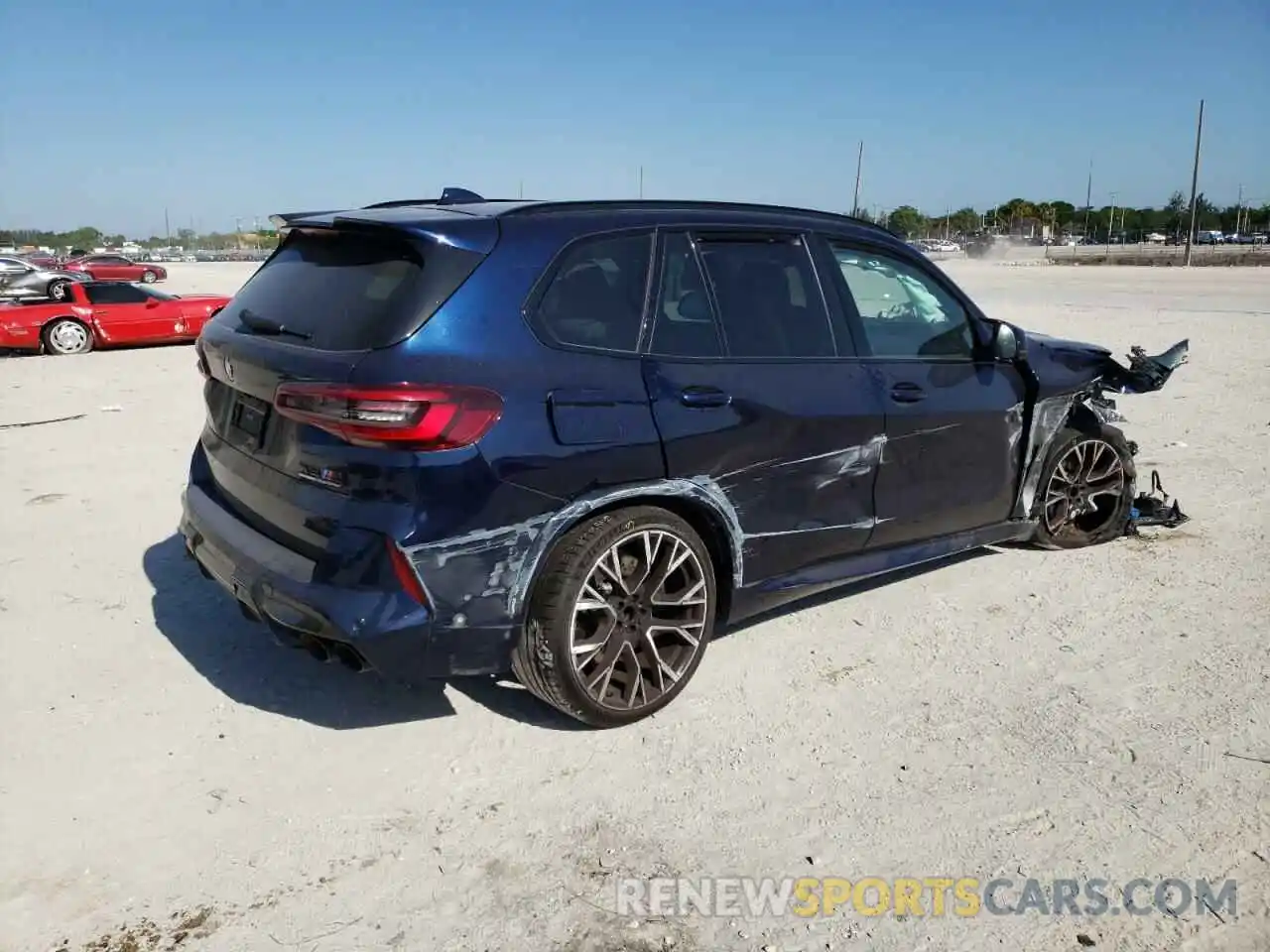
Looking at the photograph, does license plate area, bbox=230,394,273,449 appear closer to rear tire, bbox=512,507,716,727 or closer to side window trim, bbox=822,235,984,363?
rear tire, bbox=512,507,716,727

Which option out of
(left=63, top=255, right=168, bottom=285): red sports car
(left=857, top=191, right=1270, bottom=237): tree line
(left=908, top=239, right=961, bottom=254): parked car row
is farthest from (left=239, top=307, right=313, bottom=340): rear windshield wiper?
(left=857, top=191, right=1270, bottom=237): tree line

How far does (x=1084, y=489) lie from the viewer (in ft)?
17.4

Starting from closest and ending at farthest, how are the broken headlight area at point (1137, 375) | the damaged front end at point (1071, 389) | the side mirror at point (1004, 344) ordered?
the side mirror at point (1004, 344), the damaged front end at point (1071, 389), the broken headlight area at point (1137, 375)

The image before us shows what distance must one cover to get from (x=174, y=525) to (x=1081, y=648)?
4.84 meters

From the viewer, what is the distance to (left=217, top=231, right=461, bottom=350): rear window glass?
3062 millimetres

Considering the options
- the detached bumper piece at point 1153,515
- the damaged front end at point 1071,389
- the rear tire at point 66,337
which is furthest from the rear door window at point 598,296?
the rear tire at point 66,337

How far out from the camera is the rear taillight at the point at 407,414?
2.90 m

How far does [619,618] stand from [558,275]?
3.89 ft

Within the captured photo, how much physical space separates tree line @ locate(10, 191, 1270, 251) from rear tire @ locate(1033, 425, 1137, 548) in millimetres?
83160

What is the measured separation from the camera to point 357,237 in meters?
3.39

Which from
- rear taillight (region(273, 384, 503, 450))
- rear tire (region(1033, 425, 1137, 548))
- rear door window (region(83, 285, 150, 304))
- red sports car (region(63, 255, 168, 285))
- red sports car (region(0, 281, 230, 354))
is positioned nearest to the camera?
rear taillight (region(273, 384, 503, 450))

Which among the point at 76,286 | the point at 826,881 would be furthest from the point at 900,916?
the point at 76,286

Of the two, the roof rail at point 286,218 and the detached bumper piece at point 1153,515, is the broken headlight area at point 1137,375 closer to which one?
the detached bumper piece at point 1153,515

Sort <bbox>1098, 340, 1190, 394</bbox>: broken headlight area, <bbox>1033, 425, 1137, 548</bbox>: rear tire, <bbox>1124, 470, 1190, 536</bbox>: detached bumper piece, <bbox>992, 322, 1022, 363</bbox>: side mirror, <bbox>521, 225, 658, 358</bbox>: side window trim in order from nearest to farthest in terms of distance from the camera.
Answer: <bbox>521, 225, 658, 358</bbox>: side window trim → <bbox>992, 322, 1022, 363</bbox>: side mirror → <bbox>1033, 425, 1137, 548</bbox>: rear tire → <bbox>1098, 340, 1190, 394</bbox>: broken headlight area → <bbox>1124, 470, 1190, 536</bbox>: detached bumper piece
